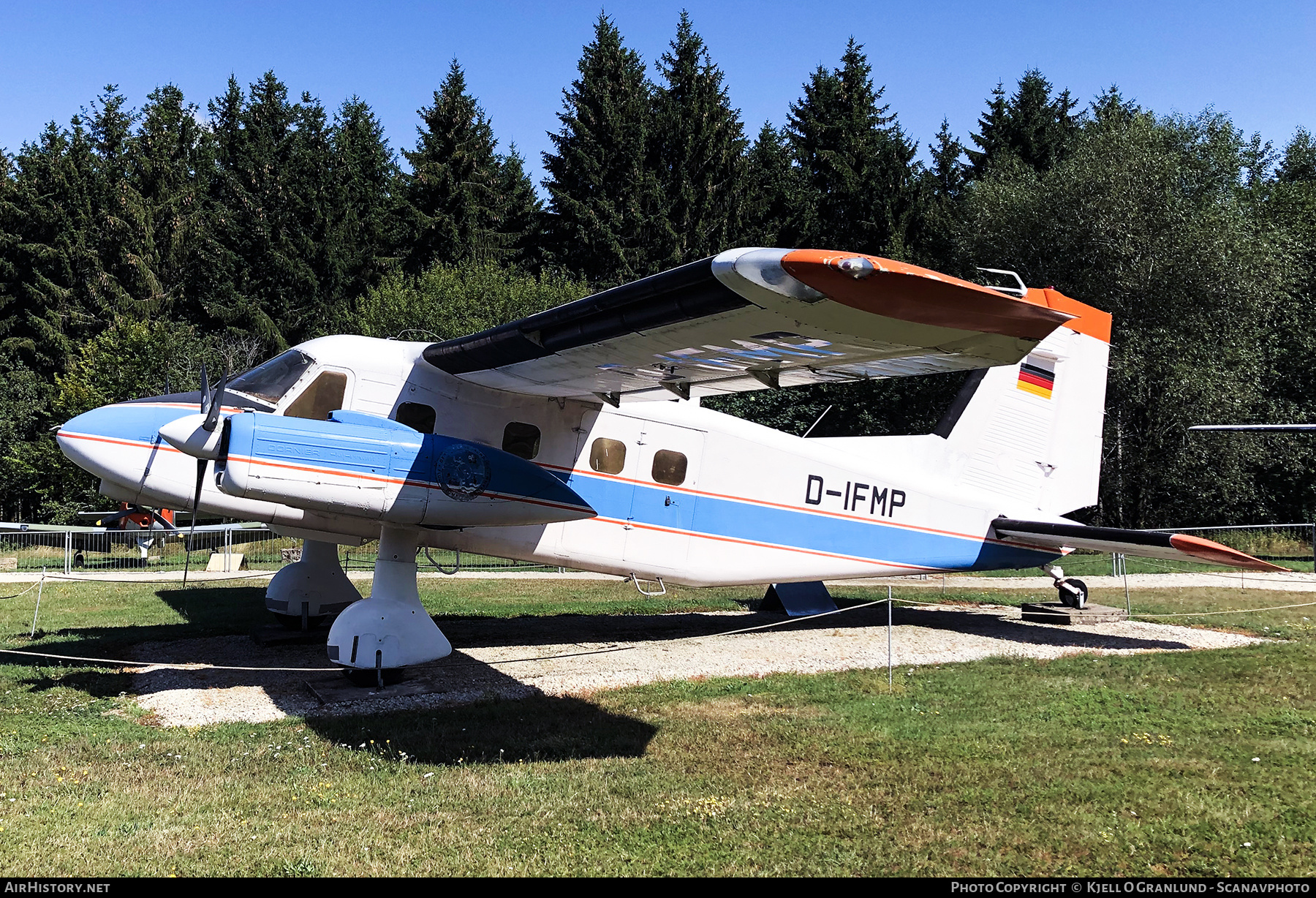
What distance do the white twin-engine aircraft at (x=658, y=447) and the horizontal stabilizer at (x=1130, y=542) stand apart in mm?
34

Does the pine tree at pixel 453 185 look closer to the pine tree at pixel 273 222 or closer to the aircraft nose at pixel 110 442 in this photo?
the pine tree at pixel 273 222

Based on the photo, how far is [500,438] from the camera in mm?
9953

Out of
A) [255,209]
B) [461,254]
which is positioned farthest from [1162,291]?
[255,209]

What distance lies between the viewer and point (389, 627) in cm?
905

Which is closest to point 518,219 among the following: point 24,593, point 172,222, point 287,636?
point 172,222

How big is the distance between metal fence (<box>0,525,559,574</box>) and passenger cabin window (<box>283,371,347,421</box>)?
38.2 feet

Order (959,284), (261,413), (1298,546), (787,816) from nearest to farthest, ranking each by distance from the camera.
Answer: (959,284) → (787,816) → (261,413) → (1298,546)

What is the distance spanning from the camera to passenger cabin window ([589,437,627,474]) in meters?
10.6

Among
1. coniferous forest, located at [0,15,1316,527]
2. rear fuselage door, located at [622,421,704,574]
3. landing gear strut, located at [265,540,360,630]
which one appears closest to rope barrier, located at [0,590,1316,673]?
rear fuselage door, located at [622,421,704,574]

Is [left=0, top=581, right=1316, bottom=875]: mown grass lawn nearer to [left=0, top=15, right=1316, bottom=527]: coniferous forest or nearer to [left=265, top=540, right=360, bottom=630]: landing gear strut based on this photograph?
[left=265, top=540, right=360, bottom=630]: landing gear strut

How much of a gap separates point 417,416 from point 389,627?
86.2 inches

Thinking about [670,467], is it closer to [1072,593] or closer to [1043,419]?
[1043,419]
